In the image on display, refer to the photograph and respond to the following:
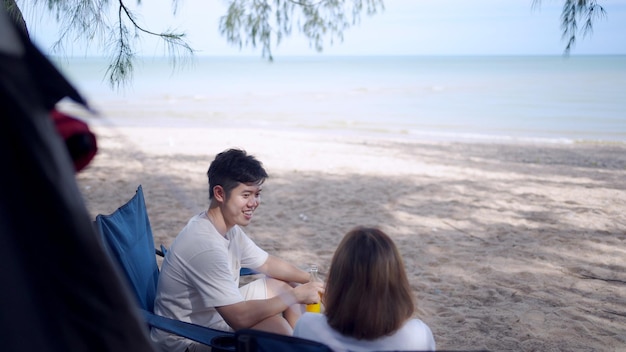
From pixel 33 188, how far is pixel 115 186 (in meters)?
6.10

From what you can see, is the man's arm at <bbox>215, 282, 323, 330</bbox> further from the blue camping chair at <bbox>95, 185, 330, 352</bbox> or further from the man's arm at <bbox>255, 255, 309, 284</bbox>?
the man's arm at <bbox>255, 255, 309, 284</bbox>

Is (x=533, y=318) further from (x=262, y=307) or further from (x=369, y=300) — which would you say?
(x=369, y=300)

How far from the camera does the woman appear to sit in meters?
1.63

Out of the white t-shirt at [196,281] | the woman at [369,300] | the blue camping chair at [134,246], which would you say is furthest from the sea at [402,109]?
the woman at [369,300]

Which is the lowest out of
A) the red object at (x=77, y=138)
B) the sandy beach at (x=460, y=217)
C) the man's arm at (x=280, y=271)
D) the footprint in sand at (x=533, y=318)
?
the footprint in sand at (x=533, y=318)

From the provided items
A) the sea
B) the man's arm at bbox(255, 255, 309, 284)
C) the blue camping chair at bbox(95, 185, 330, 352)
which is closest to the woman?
the blue camping chair at bbox(95, 185, 330, 352)

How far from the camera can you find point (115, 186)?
7035 millimetres

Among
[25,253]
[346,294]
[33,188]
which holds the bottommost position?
[346,294]

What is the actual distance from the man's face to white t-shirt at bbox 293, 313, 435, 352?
0.78 meters

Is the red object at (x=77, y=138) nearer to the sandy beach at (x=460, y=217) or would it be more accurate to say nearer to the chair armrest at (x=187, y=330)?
the sandy beach at (x=460, y=217)

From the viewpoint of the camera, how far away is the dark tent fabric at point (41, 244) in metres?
1.18

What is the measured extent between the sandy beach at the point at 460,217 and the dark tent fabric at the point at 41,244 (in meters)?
0.32

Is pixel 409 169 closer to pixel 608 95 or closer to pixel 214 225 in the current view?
pixel 214 225

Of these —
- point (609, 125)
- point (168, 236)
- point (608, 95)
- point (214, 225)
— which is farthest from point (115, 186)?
point (608, 95)
